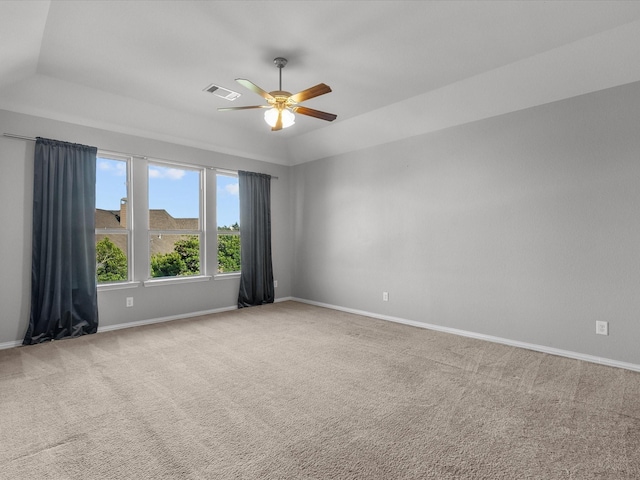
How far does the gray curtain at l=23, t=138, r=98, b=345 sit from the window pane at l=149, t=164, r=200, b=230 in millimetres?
786

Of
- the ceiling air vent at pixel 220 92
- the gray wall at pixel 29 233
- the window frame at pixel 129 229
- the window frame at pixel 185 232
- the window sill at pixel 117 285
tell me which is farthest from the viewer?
the window frame at pixel 185 232

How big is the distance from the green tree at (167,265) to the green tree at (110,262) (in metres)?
0.38

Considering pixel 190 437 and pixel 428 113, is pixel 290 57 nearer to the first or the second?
pixel 428 113

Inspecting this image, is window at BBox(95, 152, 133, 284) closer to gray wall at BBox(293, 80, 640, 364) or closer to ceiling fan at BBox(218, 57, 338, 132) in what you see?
ceiling fan at BBox(218, 57, 338, 132)

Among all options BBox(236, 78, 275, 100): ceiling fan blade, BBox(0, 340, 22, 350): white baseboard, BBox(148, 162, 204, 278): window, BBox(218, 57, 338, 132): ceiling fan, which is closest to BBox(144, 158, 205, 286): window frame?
BBox(148, 162, 204, 278): window

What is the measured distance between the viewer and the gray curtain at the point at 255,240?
5.66 metres

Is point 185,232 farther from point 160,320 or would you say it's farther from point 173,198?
point 160,320

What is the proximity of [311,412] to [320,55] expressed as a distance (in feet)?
9.94

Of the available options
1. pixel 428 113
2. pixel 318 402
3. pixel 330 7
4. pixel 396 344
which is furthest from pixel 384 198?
pixel 318 402

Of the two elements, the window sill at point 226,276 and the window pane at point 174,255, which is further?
the window sill at point 226,276

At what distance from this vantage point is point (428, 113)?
426cm

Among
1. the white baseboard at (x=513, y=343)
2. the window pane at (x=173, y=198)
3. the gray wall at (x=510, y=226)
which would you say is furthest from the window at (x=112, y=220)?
the white baseboard at (x=513, y=343)

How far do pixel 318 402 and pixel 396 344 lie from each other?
160 cm

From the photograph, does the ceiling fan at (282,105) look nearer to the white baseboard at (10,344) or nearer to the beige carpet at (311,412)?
the beige carpet at (311,412)
